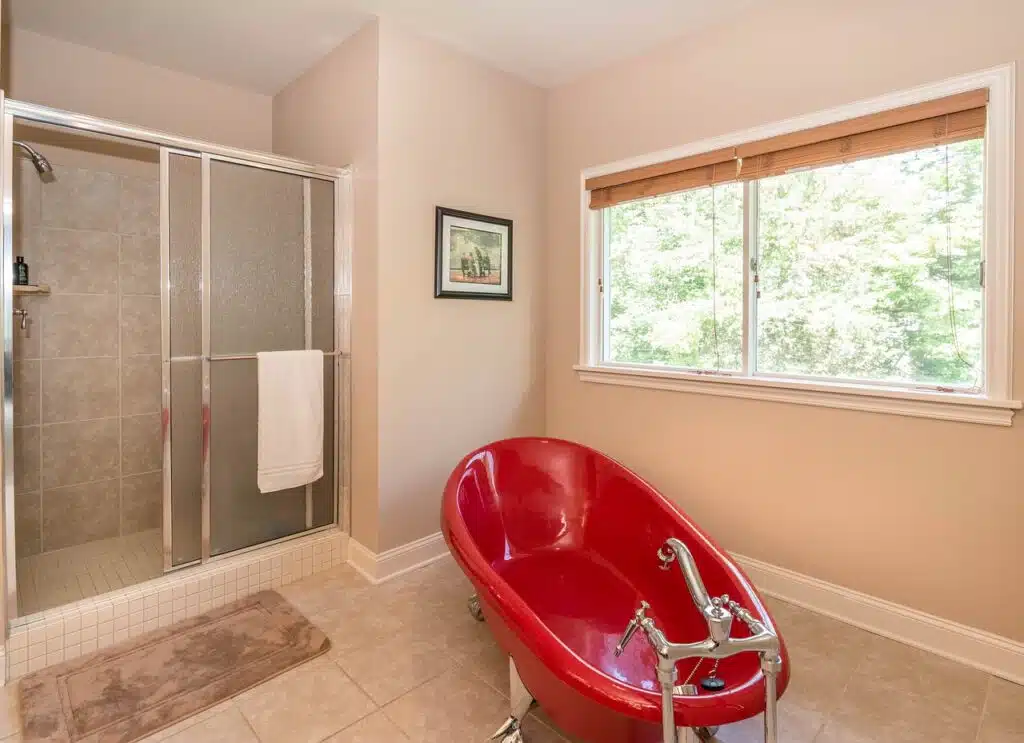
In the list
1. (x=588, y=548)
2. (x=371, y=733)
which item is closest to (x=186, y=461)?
(x=371, y=733)

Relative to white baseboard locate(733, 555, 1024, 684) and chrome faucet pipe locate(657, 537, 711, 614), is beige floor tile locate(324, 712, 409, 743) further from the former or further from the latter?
white baseboard locate(733, 555, 1024, 684)

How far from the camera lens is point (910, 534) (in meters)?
2.03

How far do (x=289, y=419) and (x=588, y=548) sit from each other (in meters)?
1.44

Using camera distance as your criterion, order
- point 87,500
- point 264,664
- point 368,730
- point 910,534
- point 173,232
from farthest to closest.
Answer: point 87,500
point 173,232
point 910,534
point 264,664
point 368,730

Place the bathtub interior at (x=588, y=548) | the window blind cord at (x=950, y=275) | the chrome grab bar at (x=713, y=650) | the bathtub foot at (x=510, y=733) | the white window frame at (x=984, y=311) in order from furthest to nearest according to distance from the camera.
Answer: the window blind cord at (x=950, y=275) < the white window frame at (x=984, y=311) < the bathtub interior at (x=588, y=548) < the bathtub foot at (x=510, y=733) < the chrome grab bar at (x=713, y=650)

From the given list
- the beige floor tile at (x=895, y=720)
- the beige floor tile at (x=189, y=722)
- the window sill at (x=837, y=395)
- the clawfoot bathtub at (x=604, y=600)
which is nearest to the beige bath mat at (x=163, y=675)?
the beige floor tile at (x=189, y=722)

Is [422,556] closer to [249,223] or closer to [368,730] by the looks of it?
[368,730]

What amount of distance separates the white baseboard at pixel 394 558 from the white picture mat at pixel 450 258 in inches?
49.8

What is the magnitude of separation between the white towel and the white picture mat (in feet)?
2.35

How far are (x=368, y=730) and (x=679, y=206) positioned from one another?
8.19 ft

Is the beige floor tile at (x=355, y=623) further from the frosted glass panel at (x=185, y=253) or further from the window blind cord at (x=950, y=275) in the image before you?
the window blind cord at (x=950, y=275)

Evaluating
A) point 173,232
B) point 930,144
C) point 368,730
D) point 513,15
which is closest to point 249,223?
point 173,232

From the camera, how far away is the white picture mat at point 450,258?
269cm

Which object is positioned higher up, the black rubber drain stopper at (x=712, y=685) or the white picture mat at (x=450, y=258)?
the white picture mat at (x=450, y=258)
